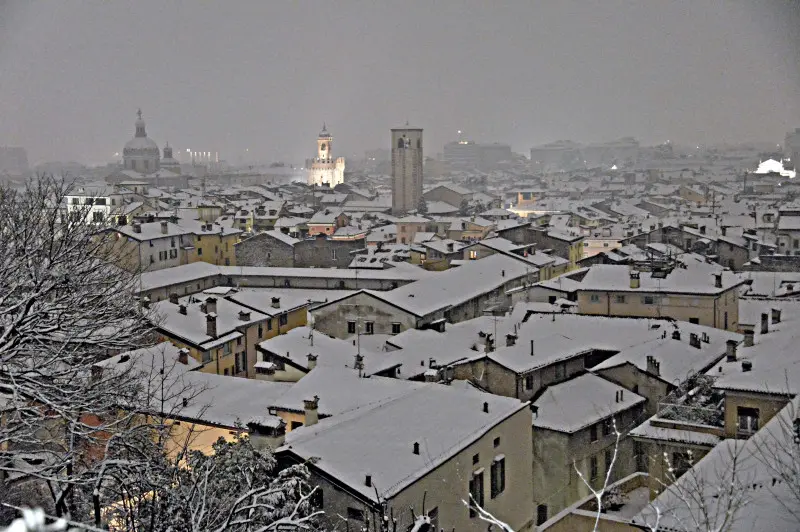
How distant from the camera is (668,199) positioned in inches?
2963

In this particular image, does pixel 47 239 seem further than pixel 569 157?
No

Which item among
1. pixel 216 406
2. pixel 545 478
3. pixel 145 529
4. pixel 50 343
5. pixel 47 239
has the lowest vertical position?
pixel 545 478

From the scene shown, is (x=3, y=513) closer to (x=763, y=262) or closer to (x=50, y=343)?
(x=50, y=343)

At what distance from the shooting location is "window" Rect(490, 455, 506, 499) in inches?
506

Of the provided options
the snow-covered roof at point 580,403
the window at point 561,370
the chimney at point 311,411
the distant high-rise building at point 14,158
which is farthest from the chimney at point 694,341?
the distant high-rise building at point 14,158

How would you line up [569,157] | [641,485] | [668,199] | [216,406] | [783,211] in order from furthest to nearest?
[569,157] < [668,199] < [783,211] < [216,406] < [641,485]

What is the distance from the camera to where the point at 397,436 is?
11734mm

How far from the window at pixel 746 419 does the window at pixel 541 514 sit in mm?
3701

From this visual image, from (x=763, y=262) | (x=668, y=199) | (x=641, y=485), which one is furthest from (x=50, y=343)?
(x=668, y=199)

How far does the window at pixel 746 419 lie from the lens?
1245cm

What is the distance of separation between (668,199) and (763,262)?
147ft

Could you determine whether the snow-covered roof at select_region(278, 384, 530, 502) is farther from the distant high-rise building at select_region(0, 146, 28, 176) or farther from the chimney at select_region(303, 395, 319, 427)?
the distant high-rise building at select_region(0, 146, 28, 176)

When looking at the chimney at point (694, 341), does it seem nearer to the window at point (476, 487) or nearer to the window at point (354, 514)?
the window at point (476, 487)

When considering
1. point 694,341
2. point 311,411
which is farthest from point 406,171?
point 311,411
